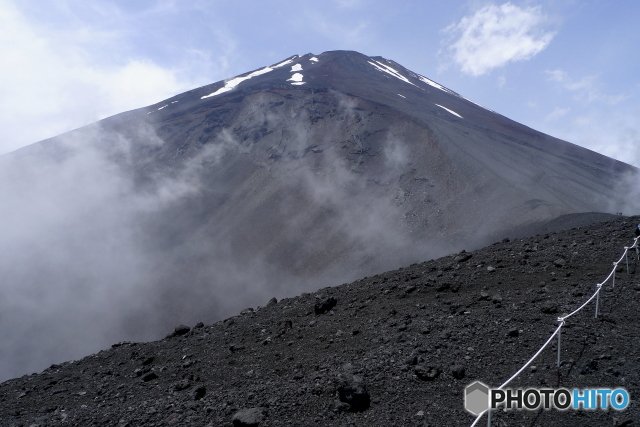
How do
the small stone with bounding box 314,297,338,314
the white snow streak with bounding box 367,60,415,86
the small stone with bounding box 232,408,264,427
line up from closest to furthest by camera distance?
the small stone with bounding box 232,408,264,427 < the small stone with bounding box 314,297,338,314 < the white snow streak with bounding box 367,60,415,86

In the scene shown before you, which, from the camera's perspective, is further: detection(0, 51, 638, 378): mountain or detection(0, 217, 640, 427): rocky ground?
detection(0, 51, 638, 378): mountain

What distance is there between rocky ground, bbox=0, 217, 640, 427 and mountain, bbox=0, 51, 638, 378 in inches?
483

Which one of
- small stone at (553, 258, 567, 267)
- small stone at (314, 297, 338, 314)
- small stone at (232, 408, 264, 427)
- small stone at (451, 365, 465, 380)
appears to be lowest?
small stone at (232, 408, 264, 427)

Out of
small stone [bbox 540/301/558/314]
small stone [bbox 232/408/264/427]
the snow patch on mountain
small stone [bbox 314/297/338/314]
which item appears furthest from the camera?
the snow patch on mountain

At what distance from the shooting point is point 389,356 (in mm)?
6027

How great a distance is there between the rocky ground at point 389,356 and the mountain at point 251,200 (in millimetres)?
12268

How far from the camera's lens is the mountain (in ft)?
81.4

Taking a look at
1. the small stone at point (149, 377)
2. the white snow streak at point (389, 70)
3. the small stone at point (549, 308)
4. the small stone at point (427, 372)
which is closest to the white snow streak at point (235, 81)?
the white snow streak at point (389, 70)

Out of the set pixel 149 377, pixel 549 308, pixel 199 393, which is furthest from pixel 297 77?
pixel 199 393

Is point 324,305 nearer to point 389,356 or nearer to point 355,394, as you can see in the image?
point 389,356

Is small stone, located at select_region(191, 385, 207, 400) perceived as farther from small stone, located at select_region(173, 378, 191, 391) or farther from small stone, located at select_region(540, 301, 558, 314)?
small stone, located at select_region(540, 301, 558, 314)

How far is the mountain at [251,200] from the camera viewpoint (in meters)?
24.8

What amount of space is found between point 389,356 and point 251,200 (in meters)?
28.2

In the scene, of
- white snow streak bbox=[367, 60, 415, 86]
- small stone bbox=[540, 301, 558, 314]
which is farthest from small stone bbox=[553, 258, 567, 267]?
white snow streak bbox=[367, 60, 415, 86]
